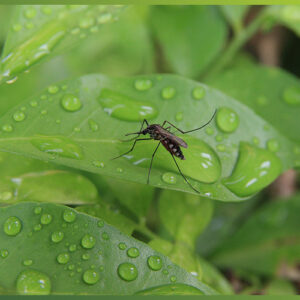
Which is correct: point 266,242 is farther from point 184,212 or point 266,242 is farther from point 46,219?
point 46,219

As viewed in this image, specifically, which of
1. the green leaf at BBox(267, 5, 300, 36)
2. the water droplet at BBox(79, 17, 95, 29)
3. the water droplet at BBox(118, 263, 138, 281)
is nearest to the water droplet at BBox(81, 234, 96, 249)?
the water droplet at BBox(118, 263, 138, 281)

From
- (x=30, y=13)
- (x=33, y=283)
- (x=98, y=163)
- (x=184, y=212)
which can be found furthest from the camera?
(x=184, y=212)

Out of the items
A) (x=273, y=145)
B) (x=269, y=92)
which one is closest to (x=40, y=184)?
(x=273, y=145)

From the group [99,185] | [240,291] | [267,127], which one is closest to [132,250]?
[99,185]

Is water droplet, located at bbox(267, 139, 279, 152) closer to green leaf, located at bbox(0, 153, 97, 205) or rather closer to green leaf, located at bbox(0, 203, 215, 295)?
green leaf, located at bbox(0, 203, 215, 295)

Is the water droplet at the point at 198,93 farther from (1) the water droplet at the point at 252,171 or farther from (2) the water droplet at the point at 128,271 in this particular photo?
(2) the water droplet at the point at 128,271

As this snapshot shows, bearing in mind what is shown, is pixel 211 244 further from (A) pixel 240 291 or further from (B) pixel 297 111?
(B) pixel 297 111
